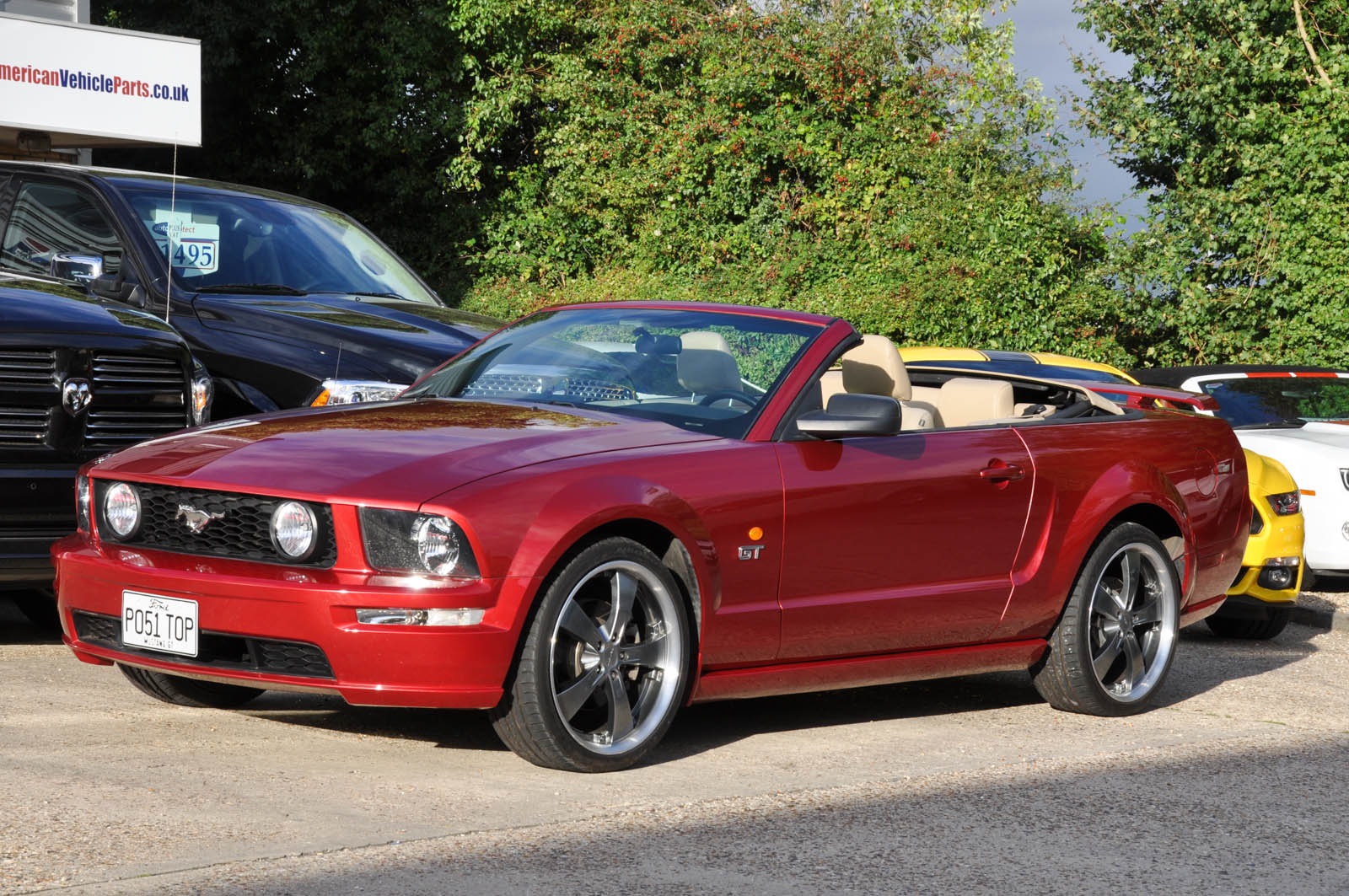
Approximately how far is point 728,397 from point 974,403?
A: 66.5 inches

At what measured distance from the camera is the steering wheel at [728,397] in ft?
19.4

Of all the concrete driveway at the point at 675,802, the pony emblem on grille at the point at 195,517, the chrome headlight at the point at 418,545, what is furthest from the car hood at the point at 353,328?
the chrome headlight at the point at 418,545

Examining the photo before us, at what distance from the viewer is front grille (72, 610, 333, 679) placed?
492 centimetres

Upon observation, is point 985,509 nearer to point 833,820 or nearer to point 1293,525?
point 833,820

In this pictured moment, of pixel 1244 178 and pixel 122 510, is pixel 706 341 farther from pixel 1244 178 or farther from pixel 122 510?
pixel 1244 178

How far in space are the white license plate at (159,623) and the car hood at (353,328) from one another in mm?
2716

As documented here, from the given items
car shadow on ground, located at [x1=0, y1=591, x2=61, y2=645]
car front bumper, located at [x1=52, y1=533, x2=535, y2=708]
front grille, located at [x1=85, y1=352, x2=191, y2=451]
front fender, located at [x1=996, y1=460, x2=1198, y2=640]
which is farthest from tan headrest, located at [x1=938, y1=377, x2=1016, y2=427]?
car shadow on ground, located at [x1=0, y1=591, x2=61, y2=645]

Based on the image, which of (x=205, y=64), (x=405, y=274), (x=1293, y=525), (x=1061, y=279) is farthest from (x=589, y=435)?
(x=205, y=64)

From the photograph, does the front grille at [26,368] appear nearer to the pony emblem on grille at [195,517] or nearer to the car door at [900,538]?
the pony emblem on grille at [195,517]

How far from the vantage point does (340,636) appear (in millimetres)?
4816

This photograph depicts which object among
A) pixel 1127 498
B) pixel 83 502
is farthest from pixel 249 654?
pixel 1127 498

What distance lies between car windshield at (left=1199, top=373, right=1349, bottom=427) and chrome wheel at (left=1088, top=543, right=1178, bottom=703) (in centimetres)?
538

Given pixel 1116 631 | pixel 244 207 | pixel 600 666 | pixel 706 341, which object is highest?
pixel 244 207

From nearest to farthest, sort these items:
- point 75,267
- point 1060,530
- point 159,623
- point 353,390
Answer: point 159,623 < point 1060,530 < point 353,390 < point 75,267
